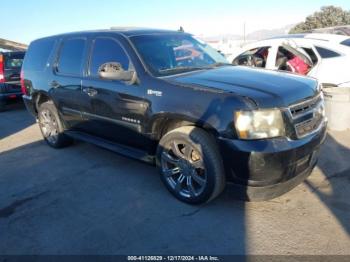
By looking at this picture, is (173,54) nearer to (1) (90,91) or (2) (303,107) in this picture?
(1) (90,91)

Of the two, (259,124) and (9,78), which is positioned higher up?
(259,124)

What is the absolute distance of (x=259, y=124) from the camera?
3049 mm

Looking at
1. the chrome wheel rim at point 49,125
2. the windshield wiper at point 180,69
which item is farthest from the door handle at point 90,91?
the chrome wheel rim at point 49,125

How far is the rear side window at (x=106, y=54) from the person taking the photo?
415 cm

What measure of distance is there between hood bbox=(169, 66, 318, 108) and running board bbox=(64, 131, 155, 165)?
3.38ft

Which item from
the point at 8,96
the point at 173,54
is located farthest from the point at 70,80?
the point at 8,96

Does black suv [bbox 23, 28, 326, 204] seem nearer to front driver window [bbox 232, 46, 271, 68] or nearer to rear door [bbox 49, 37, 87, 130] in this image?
rear door [bbox 49, 37, 87, 130]

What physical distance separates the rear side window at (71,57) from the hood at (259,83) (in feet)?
6.05

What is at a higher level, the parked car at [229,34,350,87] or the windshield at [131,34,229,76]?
the windshield at [131,34,229,76]

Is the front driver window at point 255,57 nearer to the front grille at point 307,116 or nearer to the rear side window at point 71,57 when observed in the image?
the rear side window at point 71,57

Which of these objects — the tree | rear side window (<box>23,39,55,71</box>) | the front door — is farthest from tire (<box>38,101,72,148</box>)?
the tree

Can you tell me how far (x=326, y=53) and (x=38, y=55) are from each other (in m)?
5.78

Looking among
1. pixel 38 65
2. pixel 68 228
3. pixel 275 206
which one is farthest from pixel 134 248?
pixel 38 65

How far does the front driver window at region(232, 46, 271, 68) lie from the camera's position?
26.9 feet
